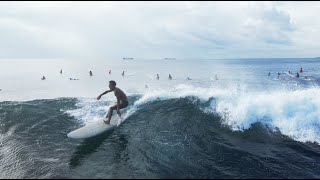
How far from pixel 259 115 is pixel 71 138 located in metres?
10.3

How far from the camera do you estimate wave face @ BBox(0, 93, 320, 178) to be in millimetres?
11156

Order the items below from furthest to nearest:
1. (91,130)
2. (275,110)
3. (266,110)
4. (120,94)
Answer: (266,110) → (275,110) → (120,94) → (91,130)

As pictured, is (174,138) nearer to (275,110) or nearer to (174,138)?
(174,138)

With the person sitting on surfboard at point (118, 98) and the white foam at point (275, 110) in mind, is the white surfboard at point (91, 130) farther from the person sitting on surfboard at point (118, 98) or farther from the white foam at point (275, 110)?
the white foam at point (275, 110)

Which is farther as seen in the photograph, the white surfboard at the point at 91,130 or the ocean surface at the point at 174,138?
the white surfboard at the point at 91,130

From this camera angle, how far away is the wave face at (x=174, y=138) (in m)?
11.2

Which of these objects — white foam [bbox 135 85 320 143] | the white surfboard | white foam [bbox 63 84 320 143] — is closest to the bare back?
the white surfboard

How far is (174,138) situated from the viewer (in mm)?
14289

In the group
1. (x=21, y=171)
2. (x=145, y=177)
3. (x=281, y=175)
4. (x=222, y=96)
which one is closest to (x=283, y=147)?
(x=281, y=175)

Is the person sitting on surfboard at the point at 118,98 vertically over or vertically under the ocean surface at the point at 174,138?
over

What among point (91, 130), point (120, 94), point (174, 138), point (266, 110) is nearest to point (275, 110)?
point (266, 110)

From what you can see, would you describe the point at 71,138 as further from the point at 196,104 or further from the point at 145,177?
the point at 196,104

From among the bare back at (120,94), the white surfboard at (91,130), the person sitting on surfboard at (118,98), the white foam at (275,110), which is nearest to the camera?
the white surfboard at (91,130)

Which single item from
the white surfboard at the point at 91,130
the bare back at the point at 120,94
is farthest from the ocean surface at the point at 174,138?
the bare back at the point at 120,94
